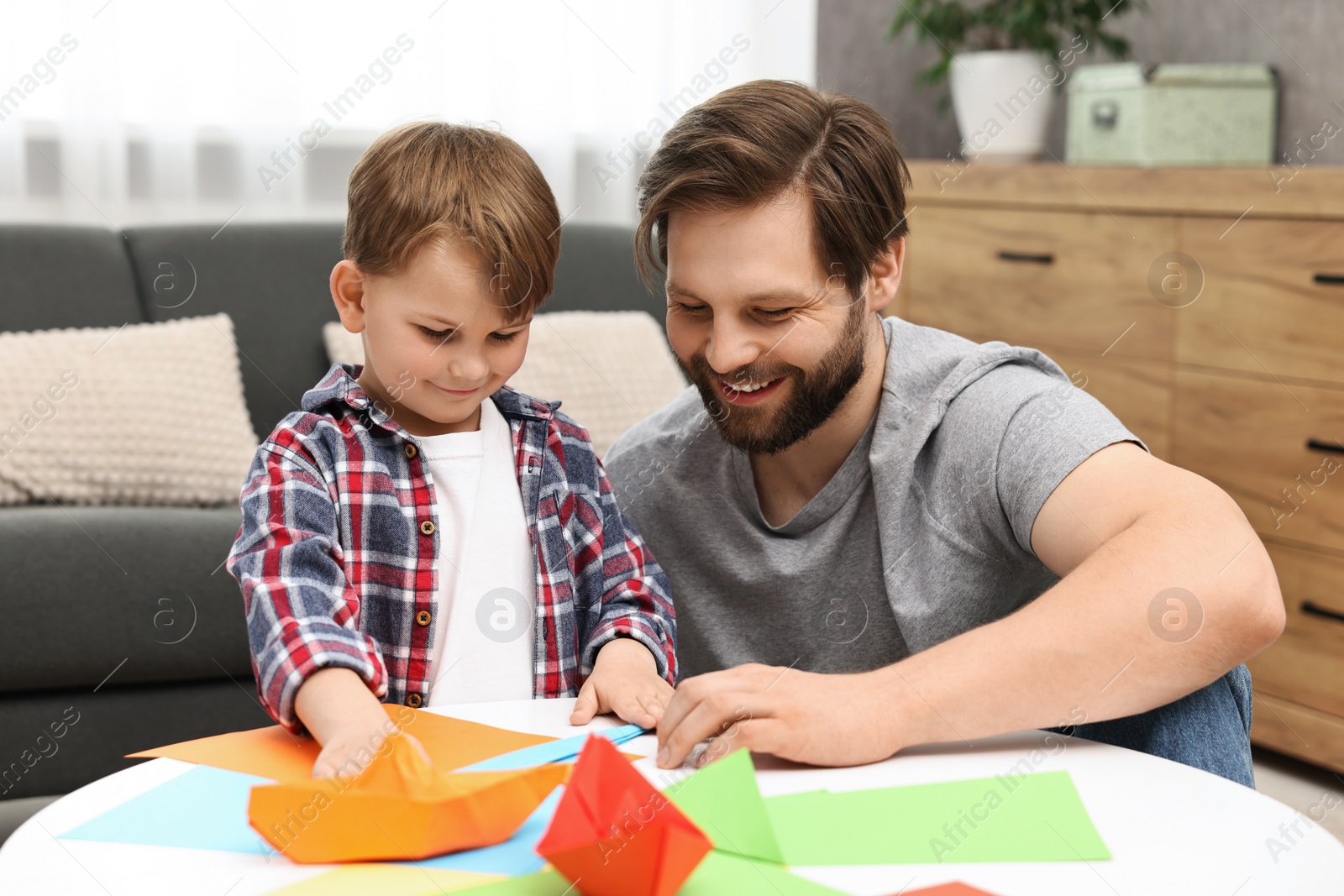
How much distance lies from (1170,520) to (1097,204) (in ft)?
5.78

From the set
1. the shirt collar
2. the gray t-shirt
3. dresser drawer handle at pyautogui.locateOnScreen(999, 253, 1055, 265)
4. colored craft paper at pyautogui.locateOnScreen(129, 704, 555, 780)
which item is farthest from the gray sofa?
dresser drawer handle at pyautogui.locateOnScreen(999, 253, 1055, 265)

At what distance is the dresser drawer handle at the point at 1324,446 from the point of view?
2.10m

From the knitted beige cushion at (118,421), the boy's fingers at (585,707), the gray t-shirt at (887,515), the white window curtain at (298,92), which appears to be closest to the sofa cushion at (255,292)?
the knitted beige cushion at (118,421)

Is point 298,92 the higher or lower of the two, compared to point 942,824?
higher

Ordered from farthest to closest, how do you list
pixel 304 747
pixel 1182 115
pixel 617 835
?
pixel 1182 115 → pixel 304 747 → pixel 617 835

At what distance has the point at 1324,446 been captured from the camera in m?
2.12

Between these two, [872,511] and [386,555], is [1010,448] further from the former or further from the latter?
[386,555]

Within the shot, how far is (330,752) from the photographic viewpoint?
75 cm

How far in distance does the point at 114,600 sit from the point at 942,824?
141 cm

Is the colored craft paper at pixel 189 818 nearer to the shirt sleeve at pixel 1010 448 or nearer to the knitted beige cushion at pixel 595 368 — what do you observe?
the shirt sleeve at pixel 1010 448

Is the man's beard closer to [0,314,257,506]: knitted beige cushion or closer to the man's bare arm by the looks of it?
the man's bare arm

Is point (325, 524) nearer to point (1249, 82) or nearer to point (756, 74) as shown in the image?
point (1249, 82)

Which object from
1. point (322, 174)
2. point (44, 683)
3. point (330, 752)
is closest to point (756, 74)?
point (322, 174)

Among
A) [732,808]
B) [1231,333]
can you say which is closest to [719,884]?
[732,808]
